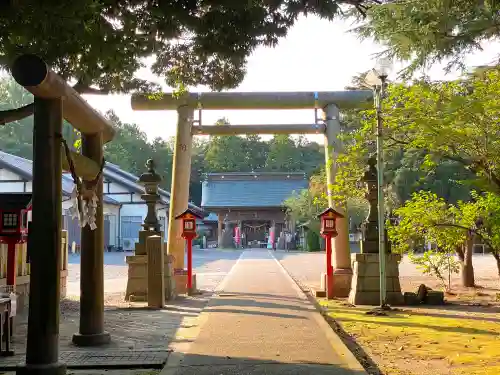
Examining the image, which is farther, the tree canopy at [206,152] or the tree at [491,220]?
the tree canopy at [206,152]

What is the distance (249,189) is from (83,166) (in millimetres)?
45639

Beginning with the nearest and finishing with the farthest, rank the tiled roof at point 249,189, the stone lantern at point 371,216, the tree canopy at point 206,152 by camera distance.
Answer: the stone lantern at point 371,216, the tiled roof at point 249,189, the tree canopy at point 206,152

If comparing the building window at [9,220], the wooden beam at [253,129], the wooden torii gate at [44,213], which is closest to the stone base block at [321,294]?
the wooden beam at [253,129]

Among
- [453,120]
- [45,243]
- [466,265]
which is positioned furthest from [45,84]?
[466,265]

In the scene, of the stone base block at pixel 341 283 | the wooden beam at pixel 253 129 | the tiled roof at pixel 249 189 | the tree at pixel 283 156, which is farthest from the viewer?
the tree at pixel 283 156

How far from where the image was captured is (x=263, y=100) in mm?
15188

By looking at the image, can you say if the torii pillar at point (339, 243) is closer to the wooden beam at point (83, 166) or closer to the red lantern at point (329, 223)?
the red lantern at point (329, 223)

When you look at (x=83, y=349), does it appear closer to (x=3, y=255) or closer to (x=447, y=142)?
(x=3, y=255)

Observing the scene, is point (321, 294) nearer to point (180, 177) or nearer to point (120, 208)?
point (180, 177)

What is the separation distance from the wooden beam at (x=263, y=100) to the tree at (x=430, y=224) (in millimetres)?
3048

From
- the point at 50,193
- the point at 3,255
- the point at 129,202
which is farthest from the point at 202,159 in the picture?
the point at 50,193

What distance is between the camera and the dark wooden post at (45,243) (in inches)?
215

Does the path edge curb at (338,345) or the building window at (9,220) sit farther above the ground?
the building window at (9,220)

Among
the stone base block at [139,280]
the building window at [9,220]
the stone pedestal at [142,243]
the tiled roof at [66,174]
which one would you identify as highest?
the tiled roof at [66,174]
